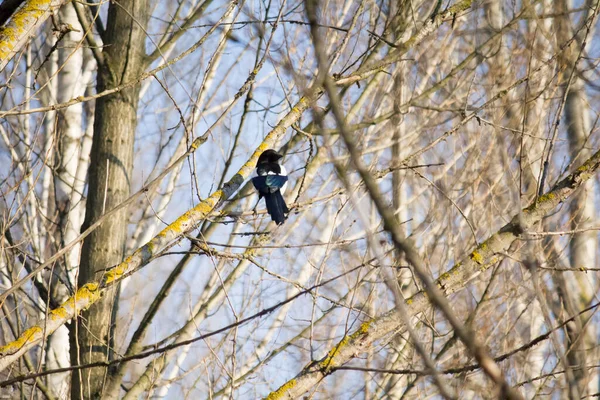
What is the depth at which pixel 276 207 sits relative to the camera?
13.5 feet

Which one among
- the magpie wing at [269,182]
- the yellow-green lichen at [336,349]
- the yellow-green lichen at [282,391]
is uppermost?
the magpie wing at [269,182]

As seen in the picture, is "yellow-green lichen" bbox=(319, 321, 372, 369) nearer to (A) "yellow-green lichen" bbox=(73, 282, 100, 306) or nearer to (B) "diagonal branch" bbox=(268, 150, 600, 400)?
(B) "diagonal branch" bbox=(268, 150, 600, 400)

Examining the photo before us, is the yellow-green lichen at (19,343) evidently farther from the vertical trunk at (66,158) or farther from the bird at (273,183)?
the vertical trunk at (66,158)

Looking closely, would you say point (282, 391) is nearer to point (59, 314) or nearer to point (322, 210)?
point (59, 314)

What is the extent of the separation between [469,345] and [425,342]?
427 cm

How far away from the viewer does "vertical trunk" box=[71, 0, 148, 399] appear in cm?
366

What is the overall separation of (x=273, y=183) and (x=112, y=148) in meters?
1.18

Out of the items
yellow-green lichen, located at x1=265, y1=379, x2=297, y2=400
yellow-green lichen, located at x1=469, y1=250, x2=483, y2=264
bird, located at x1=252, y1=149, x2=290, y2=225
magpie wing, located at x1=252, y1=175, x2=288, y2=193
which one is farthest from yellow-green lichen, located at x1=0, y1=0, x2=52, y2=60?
magpie wing, located at x1=252, y1=175, x2=288, y2=193

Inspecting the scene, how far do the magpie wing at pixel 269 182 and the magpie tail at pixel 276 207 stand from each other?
0.26 feet

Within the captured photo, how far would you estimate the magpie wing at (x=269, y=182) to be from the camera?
4.49 m

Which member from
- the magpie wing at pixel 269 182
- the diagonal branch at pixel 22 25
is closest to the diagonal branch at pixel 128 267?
the diagonal branch at pixel 22 25

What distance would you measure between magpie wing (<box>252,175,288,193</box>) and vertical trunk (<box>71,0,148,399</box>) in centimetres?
91

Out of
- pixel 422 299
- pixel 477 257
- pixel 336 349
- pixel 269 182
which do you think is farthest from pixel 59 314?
pixel 269 182

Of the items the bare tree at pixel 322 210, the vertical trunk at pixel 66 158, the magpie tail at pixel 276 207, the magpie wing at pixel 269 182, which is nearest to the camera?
the bare tree at pixel 322 210
